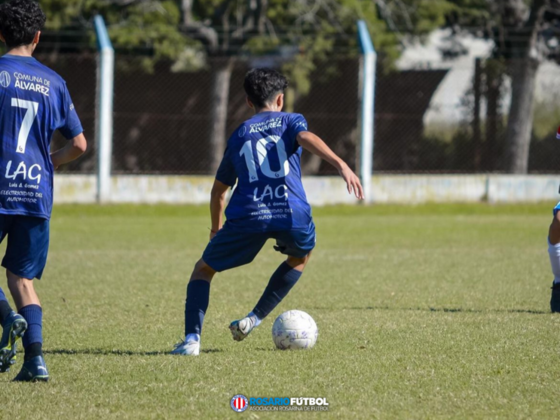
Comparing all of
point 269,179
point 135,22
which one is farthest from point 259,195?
point 135,22

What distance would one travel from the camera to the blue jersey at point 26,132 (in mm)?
4766

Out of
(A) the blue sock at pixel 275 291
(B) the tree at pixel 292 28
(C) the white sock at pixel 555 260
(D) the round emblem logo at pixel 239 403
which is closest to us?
(D) the round emblem logo at pixel 239 403

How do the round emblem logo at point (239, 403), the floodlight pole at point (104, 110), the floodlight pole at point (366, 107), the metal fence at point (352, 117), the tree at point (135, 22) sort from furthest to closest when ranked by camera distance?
the tree at point (135, 22) → the metal fence at point (352, 117) → the floodlight pole at point (366, 107) → the floodlight pole at point (104, 110) → the round emblem logo at point (239, 403)

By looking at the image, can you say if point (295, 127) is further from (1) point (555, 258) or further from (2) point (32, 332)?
(1) point (555, 258)

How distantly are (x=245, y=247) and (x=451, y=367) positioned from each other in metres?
1.39

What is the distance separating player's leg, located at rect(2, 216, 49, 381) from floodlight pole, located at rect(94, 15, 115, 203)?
11662 millimetres

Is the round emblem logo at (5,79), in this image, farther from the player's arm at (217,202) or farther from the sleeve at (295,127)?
the sleeve at (295,127)

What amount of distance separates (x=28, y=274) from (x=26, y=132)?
765mm

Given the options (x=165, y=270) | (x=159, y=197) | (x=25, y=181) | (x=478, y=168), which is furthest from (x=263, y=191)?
(x=478, y=168)

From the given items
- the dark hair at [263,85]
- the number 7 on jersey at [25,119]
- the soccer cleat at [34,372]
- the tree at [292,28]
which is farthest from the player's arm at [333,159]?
the tree at [292,28]

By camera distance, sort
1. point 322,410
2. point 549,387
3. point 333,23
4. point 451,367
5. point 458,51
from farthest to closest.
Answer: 1. point 458,51
2. point 333,23
3. point 451,367
4. point 549,387
5. point 322,410

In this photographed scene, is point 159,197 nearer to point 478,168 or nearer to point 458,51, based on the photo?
point 478,168

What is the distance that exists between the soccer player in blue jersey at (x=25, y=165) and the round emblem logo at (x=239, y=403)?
3.55 ft

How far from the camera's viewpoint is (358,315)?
707cm
